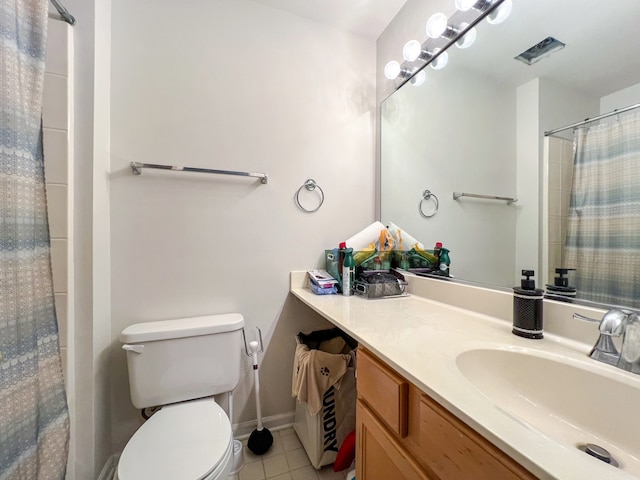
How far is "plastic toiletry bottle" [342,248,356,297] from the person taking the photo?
134 centimetres

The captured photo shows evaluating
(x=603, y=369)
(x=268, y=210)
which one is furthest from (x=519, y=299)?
(x=268, y=210)

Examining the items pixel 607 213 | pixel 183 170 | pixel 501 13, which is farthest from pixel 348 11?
pixel 607 213

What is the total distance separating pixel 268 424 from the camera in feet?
4.82

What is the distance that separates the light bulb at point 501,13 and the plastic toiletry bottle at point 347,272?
1.14m

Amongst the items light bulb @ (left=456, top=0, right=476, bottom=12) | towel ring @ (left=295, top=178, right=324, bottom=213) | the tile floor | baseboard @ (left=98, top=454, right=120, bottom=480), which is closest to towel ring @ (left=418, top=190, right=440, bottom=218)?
towel ring @ (left=295, top=178, right=324, bottom=213)

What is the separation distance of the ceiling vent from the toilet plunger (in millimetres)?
1671

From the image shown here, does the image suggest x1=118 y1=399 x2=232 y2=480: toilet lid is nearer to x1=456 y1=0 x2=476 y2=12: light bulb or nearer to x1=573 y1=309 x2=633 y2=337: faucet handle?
x1=573 y1=309 x2=633 y2=337: faucet handle

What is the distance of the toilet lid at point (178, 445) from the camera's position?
30.4 inches

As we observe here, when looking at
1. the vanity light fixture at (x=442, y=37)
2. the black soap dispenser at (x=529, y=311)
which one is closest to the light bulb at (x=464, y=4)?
the vanity light fixture at (x=442, y=37)

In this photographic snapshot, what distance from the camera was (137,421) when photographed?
4.11 feet

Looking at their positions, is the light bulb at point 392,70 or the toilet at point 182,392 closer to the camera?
the toilet at point 182,392

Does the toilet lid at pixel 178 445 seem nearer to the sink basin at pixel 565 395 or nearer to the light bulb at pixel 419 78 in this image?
the sink basin at pixel 565 395

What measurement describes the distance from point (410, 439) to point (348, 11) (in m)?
2.02

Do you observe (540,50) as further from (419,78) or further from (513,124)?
(419,78)
